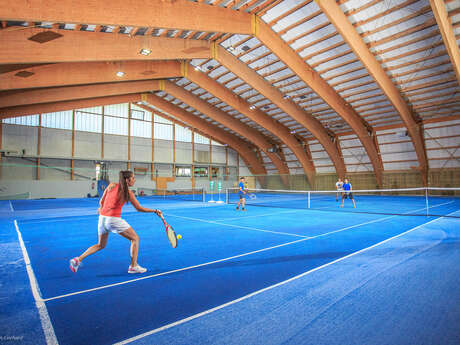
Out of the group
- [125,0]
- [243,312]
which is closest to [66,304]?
[243,312]

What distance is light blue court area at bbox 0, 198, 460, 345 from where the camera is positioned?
114 inches

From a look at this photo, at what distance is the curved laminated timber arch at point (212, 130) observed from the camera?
31.5 metres

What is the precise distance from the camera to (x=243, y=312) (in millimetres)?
3338

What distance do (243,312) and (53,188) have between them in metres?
32.7

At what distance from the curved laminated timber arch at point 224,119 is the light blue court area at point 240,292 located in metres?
22.5

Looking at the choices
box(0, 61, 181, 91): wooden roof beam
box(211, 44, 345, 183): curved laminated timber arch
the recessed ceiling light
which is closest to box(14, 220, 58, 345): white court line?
the recessed ceiling light

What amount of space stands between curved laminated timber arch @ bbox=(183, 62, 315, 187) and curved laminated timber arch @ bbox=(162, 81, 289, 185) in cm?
354

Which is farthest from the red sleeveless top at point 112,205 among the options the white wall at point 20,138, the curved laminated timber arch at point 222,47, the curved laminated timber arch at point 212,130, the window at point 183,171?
the window at point 183,171

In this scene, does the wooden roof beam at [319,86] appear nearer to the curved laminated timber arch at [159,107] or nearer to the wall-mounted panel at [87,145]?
the curved laminated timber arch at [159,107]

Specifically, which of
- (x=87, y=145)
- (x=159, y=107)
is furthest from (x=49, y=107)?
(x=159, y=107)

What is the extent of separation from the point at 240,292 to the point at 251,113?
25.9 meters

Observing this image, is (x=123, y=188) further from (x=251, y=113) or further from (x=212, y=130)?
(x=212, y=130)

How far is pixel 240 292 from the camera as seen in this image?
395 cm

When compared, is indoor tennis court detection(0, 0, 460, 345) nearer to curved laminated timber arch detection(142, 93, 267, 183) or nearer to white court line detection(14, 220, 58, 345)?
white court line detection(14, 220, 58, 345)
